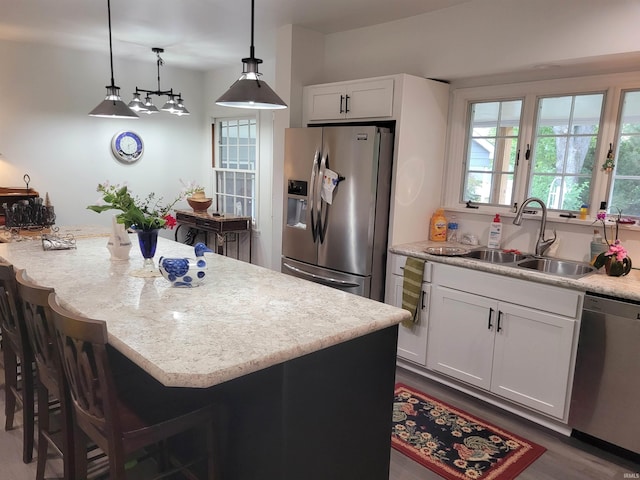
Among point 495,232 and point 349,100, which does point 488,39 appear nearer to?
point 349,100

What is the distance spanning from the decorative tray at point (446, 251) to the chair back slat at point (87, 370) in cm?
228

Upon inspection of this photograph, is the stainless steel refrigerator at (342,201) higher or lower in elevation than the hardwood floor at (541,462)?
higher

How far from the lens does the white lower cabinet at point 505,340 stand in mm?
2494

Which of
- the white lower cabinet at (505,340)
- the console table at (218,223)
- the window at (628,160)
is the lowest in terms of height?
the white lower cabinet at (505,340)

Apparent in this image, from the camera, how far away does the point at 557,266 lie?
2.95 meters

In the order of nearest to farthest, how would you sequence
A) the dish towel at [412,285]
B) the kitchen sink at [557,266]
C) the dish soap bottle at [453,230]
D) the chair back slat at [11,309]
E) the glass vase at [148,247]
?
the chair back slat at [11,309] → the glass vase at [148,247] → the kitchen sink at [557,266] → the dish towel at [412,285] → the dish soap bottle at [453,230]

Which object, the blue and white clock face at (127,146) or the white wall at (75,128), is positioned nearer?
the white wall at (75,128)

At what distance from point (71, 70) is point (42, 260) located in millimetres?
3314

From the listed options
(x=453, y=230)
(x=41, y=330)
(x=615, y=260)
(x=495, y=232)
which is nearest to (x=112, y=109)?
(x=41, y=330)

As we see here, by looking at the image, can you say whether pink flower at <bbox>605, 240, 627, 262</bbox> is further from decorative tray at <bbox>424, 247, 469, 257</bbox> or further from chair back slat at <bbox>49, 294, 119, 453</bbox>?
chair back slat at <bbox>49, 294, 119, 453</bbox>

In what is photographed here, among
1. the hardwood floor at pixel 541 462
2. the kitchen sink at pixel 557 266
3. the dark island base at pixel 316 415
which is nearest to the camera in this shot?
the dark island base at pixel 316 415

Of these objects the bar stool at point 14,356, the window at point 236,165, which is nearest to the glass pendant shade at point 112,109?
the bar stool at point 14,356

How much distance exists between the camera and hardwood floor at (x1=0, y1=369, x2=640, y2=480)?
2186mm

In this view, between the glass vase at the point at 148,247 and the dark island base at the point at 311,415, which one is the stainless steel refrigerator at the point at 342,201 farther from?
the dark island base at the point at 311,415
